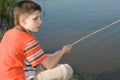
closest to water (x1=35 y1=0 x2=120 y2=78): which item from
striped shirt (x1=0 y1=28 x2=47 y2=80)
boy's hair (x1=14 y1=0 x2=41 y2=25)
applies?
striped shirt (x1=0 y1=28 x2=47 y2=80)

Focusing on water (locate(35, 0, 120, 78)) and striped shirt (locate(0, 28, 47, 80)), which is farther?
water (locate(35, 0, 120, 78))

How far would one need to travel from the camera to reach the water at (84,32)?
8469 millimetres

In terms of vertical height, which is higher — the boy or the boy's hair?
the boy's hair

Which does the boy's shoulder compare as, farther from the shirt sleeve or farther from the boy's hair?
the boy's hair

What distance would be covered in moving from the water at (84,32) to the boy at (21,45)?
181 inches

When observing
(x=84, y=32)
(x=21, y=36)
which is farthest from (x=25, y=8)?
(x=84, y=32)

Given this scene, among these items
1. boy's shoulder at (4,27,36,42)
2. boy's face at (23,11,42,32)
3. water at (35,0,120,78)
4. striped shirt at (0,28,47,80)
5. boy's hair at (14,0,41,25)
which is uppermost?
Answer: boy's hair at (14,0,41,25)

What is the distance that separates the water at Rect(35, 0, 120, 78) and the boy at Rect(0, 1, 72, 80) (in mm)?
4607

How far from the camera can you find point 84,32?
10.4 meters

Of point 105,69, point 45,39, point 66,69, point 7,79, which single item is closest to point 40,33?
point 45,39

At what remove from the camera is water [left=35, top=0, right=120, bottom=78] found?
333 inches

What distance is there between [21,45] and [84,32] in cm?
720

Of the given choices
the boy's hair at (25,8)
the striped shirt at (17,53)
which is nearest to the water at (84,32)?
the striped shirt at (17,53)

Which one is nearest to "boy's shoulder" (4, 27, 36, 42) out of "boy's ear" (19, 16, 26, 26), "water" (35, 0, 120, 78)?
"boy's ear" (19, 16, 26, 26)
